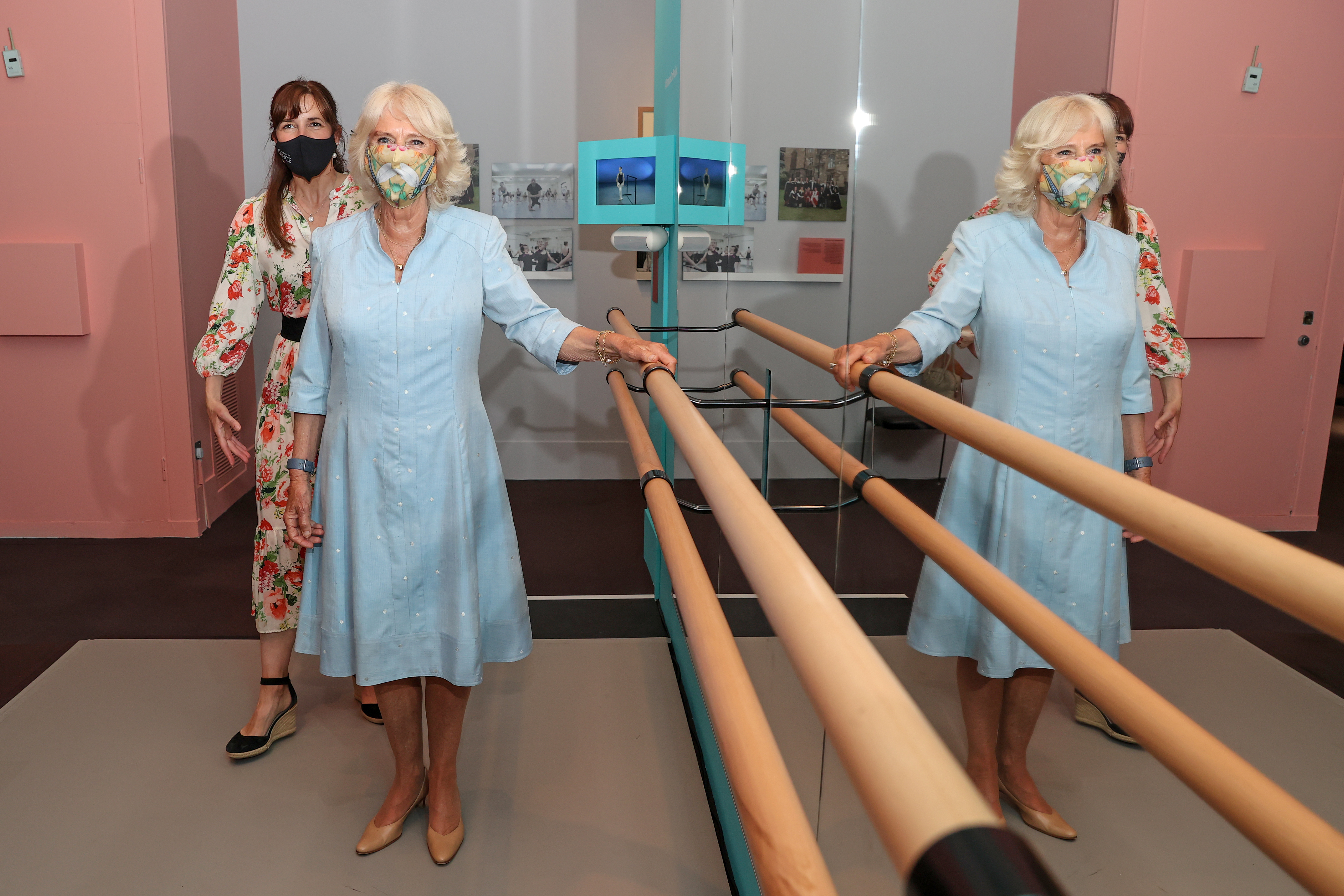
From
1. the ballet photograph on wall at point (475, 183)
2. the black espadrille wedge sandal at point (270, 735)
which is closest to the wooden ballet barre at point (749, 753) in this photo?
the black espadrille wedge sandal at point (270, 735)

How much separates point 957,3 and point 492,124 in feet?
16.7

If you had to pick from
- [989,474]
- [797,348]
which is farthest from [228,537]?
[989,474]

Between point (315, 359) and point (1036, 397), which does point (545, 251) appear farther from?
point (1036, 397)

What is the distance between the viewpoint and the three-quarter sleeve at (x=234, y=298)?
8.66ft

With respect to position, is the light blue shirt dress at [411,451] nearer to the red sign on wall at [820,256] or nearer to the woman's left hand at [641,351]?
the woman's left hand at [641,351]

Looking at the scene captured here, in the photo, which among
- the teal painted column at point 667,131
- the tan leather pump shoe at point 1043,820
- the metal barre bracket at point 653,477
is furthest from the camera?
the teal painted column at point 667,131

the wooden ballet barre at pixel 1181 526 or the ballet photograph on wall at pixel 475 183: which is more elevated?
the ballet photograph on wall at pixel 475 183

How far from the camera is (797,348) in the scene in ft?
4.78

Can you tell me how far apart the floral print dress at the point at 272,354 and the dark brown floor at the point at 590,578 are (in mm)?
895

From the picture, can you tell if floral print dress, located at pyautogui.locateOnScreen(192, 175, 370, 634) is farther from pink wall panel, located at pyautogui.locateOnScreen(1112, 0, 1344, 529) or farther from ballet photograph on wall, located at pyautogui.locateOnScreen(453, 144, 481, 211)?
ballet photograph on wall, located at pyautogui.locateOnScreen(453, 144, 481, 211)

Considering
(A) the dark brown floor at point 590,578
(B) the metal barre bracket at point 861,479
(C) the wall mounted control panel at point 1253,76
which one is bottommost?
(A) the dark brown floor at point 590,578

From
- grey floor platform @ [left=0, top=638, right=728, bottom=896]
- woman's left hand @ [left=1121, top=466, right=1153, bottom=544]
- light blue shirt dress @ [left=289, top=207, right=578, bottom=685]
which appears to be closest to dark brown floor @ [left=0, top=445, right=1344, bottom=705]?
woman's left hand @ [left=1121, top=466, right=1153, bottom=544]

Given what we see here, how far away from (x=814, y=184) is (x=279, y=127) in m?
1.97

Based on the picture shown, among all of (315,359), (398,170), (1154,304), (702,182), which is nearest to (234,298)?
(315,359)
